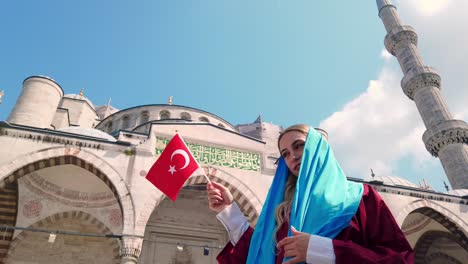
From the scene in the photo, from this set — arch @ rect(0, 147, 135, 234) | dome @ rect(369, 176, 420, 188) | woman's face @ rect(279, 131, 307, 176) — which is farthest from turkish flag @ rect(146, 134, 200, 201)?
dome @ rect(369, 176, 420, 188)

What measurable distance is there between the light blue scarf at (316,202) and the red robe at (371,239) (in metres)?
0.04

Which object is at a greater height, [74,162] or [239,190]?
[74,162]

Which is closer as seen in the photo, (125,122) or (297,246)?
(297,246)

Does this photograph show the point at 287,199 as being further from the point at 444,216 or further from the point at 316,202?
the point at 444,216

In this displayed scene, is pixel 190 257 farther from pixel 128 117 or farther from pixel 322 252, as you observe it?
pixel 322 252

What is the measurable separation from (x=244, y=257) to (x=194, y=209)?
10328 mm

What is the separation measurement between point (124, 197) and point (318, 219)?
760 cm

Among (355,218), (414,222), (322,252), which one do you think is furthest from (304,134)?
(414,222)

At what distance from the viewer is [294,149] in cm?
183

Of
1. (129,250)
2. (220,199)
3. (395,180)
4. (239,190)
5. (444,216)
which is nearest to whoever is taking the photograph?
(220,199)

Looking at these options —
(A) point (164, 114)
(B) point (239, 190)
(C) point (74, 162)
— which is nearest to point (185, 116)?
(A) point (164, 114)

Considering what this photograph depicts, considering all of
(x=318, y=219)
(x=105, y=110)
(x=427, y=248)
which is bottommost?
(x=318, y=219)

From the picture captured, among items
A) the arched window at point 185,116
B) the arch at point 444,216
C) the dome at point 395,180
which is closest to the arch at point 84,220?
the arched window at point 185,116

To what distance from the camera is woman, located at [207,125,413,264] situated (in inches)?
50.9
